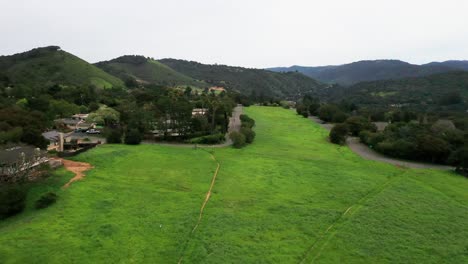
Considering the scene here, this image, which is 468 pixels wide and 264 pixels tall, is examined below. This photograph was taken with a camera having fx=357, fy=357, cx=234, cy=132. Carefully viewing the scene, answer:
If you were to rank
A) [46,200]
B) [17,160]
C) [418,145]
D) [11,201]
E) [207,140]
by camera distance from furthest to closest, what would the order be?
[207,140] → [418,145] → [17,160] → [46,200] → [11,201]

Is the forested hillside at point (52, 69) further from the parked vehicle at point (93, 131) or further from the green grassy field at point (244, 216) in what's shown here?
the green grassy field at point (244, 216)

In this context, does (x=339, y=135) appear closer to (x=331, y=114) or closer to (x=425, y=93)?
(x=331, y=114)

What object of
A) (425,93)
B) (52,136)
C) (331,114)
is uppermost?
(425,93)

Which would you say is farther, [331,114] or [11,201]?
Result: [331,114]

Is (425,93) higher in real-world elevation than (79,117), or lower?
higher

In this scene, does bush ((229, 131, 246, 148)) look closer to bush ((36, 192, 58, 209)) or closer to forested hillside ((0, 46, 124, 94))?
bush ((36, 192, 58, 209))

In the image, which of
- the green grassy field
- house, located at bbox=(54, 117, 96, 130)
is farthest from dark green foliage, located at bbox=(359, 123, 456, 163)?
house, located at bbox=(54, 117, 96, 130)

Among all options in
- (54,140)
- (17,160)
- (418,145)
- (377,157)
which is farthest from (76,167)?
(418,145)

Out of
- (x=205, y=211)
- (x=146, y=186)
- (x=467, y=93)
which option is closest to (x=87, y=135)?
(x=146, y=186)
